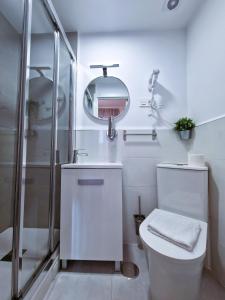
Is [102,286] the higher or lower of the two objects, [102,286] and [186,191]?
the lower

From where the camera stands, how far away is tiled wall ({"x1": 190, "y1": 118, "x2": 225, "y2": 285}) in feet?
3.75

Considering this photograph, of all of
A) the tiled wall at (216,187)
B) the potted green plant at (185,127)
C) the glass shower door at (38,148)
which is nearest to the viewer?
the glass shower door at (38,148)

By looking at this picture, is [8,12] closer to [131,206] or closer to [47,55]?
[47,55]

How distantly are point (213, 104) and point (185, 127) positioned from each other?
0.31 meters

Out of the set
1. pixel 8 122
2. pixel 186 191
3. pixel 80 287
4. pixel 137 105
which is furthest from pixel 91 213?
pixel 137 105

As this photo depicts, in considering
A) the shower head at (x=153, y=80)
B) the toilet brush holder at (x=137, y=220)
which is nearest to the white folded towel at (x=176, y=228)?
the toilet brush holder at (x=137, y=220)

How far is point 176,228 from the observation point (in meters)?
1.03

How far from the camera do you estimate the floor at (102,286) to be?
105cm

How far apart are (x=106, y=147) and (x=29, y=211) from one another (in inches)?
33.6

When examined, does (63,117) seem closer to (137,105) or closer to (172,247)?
(137,105)

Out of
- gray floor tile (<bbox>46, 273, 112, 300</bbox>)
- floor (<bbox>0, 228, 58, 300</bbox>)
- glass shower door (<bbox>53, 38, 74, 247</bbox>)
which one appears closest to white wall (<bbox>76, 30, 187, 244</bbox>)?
glass shower door (<bbox>53, 38, 74, 247</bbox>)

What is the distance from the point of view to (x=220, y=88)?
118 centimetres

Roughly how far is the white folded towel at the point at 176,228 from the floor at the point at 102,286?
43 centimetres

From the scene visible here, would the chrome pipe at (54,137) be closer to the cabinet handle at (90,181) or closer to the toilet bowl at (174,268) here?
the cabinet handle at (90,181)
